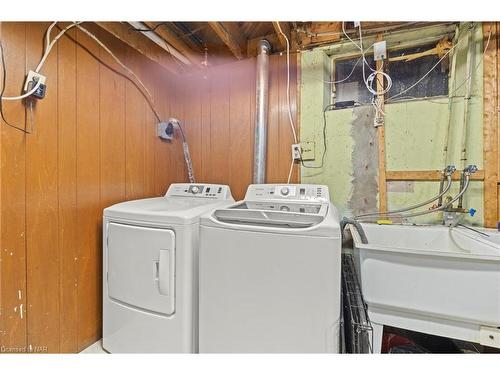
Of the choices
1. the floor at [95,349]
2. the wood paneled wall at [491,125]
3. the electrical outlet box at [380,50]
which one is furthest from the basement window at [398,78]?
the floor at [95,349]

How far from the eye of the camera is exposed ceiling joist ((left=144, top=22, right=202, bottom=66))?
67.7 inches

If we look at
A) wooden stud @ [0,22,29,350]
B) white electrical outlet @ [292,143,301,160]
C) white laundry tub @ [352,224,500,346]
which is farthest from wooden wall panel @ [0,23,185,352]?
white laundry tub @ [352,224,500,346]

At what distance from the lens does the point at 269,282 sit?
1.08 metres

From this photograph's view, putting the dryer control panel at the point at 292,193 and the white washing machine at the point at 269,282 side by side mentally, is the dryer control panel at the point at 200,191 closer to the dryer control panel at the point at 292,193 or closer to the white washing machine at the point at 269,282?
the dryer control panel at the point at 292,193

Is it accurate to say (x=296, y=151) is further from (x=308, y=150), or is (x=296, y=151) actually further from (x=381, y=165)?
(x=381, y=165)

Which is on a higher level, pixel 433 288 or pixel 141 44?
pixel 141 44

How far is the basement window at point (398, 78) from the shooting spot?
170cm

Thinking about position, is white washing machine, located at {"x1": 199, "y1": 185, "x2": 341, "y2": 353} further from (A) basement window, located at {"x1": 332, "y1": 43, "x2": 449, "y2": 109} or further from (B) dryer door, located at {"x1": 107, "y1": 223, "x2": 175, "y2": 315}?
(A) basement window, located at {"x1": 332, "y1": 43, "x2": 449, "y2": 109}

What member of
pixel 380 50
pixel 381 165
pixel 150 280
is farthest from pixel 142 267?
pixel 380 50

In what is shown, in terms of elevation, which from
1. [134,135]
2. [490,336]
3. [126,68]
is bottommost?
[490,336]

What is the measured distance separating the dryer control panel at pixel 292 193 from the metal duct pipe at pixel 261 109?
0.21 meters

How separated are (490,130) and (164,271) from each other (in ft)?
6.88
